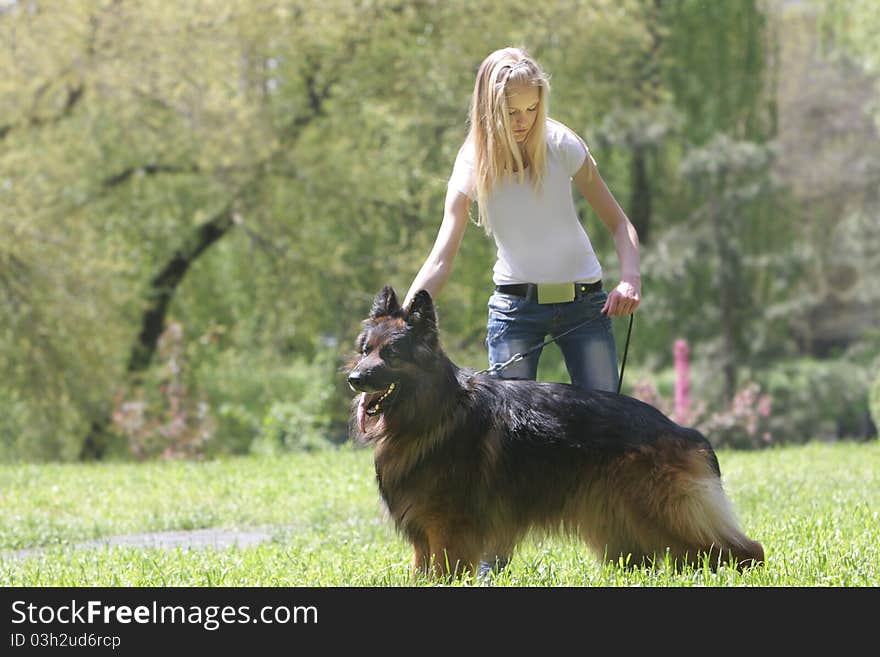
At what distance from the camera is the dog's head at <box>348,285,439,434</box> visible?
4387mm

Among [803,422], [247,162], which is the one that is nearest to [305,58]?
[247,162]

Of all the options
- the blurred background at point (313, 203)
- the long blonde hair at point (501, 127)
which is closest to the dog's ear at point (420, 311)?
the long blonde hair at point (501, 127)

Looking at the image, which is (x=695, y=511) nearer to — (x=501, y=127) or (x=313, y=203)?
(x=501, y=127)

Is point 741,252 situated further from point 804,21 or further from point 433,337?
point 433,337

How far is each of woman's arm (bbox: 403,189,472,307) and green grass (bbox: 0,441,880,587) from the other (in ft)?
3.42

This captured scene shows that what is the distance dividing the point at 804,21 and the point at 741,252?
1063 cm

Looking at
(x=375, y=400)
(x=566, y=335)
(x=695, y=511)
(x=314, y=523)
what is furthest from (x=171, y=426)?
(x=695, y=511)

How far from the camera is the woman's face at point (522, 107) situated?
474cm

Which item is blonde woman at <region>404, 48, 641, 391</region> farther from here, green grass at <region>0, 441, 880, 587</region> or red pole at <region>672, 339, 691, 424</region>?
red pole at <region>672, 339, 691, 424</region>

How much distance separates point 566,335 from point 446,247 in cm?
71

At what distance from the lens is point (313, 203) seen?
18531mm

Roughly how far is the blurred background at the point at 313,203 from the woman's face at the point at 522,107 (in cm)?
928

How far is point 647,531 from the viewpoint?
14.9 ft

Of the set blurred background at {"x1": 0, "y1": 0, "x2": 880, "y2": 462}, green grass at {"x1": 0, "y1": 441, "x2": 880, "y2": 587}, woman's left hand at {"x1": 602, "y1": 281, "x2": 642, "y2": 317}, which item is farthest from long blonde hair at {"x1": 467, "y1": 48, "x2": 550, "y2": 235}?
blurred background at {"x1": 0, "y1": 0, "x2": 880, "y2": 462}
